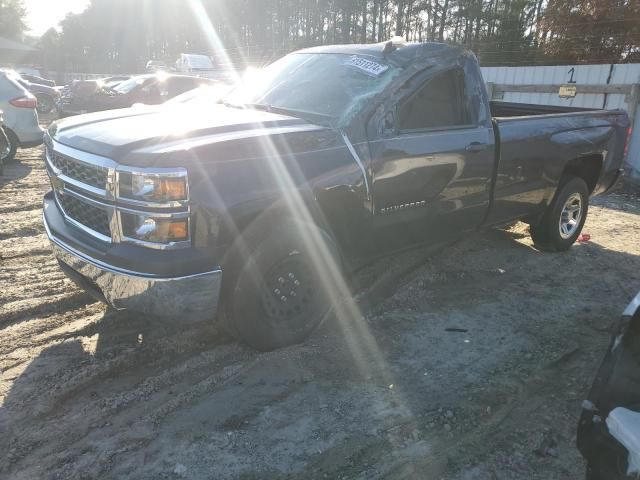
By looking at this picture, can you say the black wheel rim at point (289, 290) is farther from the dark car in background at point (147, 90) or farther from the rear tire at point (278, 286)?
the dark car in background at point (147, 90)

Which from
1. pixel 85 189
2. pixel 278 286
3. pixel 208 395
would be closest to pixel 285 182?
pixel 278 286

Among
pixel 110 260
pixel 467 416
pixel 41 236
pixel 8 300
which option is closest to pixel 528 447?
pixel 467 416

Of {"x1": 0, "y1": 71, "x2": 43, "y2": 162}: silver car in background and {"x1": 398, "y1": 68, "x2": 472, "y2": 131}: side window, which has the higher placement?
{"x1": 398, "y1": 68, "x2": 472, "y2": 131}: side window

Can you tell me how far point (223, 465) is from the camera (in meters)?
2.53

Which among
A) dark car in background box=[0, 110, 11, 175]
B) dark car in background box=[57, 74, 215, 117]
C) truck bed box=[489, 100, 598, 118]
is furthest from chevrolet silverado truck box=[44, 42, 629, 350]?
dark car in background box=[57, 74, 215, 117]

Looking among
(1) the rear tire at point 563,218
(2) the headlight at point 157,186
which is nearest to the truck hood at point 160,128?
(2) the headlight at point 157,186

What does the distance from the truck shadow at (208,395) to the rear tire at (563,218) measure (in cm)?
187

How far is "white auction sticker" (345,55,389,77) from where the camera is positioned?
13.1 ft

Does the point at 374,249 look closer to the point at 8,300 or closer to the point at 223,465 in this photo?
the point at 223,465

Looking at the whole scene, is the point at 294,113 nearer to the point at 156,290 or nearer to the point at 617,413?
the point at 156,290

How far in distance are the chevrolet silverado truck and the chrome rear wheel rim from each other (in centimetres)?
102

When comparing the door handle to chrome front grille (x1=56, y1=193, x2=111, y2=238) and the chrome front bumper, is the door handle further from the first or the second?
chrome front grille (x1=56, y1=193, x2=111, y2=238)

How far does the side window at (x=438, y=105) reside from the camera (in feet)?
13.0

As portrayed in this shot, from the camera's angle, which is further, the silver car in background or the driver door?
the silver car in background
